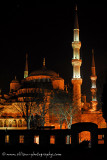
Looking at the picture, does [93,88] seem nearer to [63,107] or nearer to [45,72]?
[45,72]

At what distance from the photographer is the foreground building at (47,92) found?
39625 mm

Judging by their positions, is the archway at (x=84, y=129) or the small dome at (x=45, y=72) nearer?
the archway at (x=84, y=129)

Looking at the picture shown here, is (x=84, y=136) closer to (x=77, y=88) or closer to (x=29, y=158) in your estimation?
(x=77, y=88)

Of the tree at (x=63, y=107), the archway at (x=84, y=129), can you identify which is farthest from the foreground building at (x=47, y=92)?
the archway at (x=84, y=129)

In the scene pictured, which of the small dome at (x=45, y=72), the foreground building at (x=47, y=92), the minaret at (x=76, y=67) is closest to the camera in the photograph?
the minaret at (x=76, y=67)

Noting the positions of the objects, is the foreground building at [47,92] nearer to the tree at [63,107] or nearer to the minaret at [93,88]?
the minaret at [93,88]

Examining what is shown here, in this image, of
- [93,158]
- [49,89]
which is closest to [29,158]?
[93,158]

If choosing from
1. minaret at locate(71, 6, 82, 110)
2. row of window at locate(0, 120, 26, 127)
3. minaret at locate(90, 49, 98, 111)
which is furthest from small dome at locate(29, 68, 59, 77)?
row of window at locate(0, 120, 26, 127)

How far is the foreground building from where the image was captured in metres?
39.6

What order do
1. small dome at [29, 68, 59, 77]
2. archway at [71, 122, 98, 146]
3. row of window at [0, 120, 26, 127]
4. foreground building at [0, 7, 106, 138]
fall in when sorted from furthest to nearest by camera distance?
small dome at [29, 68, 59, 77] < foreground building at [0, 7, 106, 138] < row of window at [0, 120, 26, 127] < archway at [71, 122, 98, 146]

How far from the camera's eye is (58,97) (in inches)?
1660

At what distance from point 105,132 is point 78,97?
22.3m

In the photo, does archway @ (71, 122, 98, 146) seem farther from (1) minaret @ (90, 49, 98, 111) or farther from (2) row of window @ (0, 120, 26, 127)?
(1) minaret @ (90, 49, 98, 111)

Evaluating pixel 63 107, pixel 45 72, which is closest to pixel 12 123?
pixel 63 107
